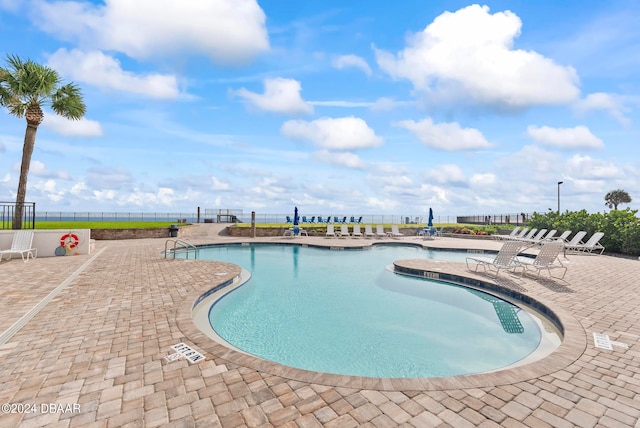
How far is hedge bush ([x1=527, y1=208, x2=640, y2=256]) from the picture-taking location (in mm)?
13664

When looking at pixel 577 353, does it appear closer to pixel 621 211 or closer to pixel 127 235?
pixel 621 211

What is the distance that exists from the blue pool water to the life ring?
7883 mm

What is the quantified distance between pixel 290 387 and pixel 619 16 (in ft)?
36.9

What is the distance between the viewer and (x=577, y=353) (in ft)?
12.8

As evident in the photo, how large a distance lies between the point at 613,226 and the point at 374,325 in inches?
606

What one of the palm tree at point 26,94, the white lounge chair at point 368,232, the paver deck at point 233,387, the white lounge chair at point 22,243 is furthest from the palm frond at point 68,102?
the white lounge chair at point 368,232

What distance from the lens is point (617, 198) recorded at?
55281 millimetres

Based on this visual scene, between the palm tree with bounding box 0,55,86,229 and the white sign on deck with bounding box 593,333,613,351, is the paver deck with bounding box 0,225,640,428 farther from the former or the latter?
the palm tree with bounding box 0,55,86,229

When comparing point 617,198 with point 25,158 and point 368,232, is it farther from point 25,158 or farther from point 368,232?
point 25,158

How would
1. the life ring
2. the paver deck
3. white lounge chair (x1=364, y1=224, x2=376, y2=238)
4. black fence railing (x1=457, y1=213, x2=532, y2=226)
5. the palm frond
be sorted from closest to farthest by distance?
the paver deck < the life ring < the palm frond < white lounge chair (x1=364, y1=224, x2=376, y2=238) < black fence railing (x1=457, y1=213, x2=532, y2=226)

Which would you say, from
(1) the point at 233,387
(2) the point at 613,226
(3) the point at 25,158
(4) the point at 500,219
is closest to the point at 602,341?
(1) the point at 233,387

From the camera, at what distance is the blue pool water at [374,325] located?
4488 mm

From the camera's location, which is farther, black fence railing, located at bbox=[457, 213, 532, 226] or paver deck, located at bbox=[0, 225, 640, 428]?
black fence railing, located at bbox=[457, 213, 532, 226]

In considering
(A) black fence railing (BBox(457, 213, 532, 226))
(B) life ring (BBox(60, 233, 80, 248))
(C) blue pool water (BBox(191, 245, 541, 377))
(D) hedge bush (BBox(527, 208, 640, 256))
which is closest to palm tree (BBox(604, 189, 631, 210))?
(A) black fence railing (BBox(457, 213, 532, 226))
